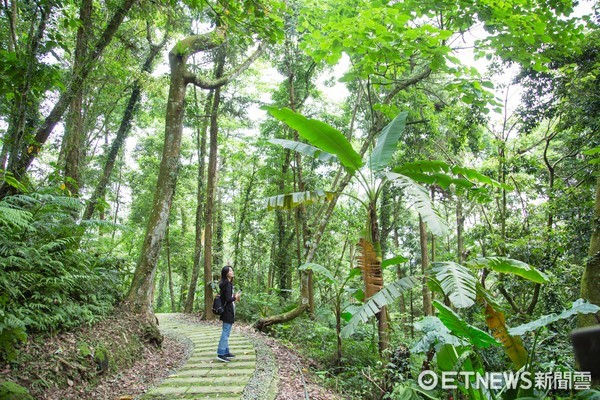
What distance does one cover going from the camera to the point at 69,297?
5.46m

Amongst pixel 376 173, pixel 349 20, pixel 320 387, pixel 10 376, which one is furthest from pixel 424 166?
pixel 10 376

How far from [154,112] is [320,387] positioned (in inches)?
536

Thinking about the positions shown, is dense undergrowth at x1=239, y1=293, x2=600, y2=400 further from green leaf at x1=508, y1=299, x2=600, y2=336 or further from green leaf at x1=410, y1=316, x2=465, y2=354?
green leaf at x1=508, y1=299, x2=600, y2=336

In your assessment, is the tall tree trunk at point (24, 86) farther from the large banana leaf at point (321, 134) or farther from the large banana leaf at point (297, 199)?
the large banana leaf at point (297, 199)

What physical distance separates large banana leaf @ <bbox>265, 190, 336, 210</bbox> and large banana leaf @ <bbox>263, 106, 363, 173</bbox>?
2.06 ft

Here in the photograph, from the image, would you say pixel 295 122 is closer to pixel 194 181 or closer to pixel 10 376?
pixel 10 376

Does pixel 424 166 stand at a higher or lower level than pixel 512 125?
lower

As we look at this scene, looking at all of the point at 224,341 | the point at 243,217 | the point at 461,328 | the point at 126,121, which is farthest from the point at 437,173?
the point at 243,217

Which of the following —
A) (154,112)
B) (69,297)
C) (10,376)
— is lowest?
(10,376)

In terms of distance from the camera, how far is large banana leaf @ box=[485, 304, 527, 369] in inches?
170

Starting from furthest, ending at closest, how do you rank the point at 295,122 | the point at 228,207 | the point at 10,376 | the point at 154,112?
1. the point at 228,207
2. the point at 154,112
3. the point at 295,122
4. the point at 10,376

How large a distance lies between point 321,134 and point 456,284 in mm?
2557

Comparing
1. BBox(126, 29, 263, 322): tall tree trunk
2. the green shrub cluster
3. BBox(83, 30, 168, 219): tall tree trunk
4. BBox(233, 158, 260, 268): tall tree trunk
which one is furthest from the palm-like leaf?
BBox(233, 158, 260, 268): tall tree trunk

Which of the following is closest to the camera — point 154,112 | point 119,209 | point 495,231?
point 495,231
